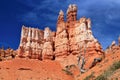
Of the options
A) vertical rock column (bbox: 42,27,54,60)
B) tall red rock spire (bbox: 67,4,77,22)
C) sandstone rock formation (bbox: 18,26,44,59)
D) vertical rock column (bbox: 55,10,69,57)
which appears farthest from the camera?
sandstone rock formation (bbox: 18,26,44,59)

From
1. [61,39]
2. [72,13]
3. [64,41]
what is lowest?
[64,41]

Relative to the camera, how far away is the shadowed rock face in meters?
83.1

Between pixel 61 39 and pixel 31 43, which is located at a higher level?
pixel 31 43

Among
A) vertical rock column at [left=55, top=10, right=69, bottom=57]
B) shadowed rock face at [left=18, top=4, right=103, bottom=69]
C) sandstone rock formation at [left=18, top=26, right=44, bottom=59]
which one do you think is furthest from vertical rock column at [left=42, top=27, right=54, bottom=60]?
vertical rock column at [left=55, top=10, right=69, bottom=57]

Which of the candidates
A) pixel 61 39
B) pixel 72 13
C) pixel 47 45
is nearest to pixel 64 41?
pixel 61 39

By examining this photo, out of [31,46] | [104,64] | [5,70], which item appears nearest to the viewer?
[104,64]

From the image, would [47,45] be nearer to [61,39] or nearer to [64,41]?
[61,39]

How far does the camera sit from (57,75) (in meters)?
76.8

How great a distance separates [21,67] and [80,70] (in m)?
15.7

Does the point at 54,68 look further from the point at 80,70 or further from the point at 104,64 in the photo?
the point at 104,64

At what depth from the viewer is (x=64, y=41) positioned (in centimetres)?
9019

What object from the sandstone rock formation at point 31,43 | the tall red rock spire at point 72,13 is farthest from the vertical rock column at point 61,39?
the sandstone rock formation at point 31,43

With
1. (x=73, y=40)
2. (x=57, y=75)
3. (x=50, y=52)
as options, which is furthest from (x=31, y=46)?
(x=57, y=75)

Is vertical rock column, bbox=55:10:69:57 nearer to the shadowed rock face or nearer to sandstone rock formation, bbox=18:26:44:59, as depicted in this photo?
the shadowed rock face
